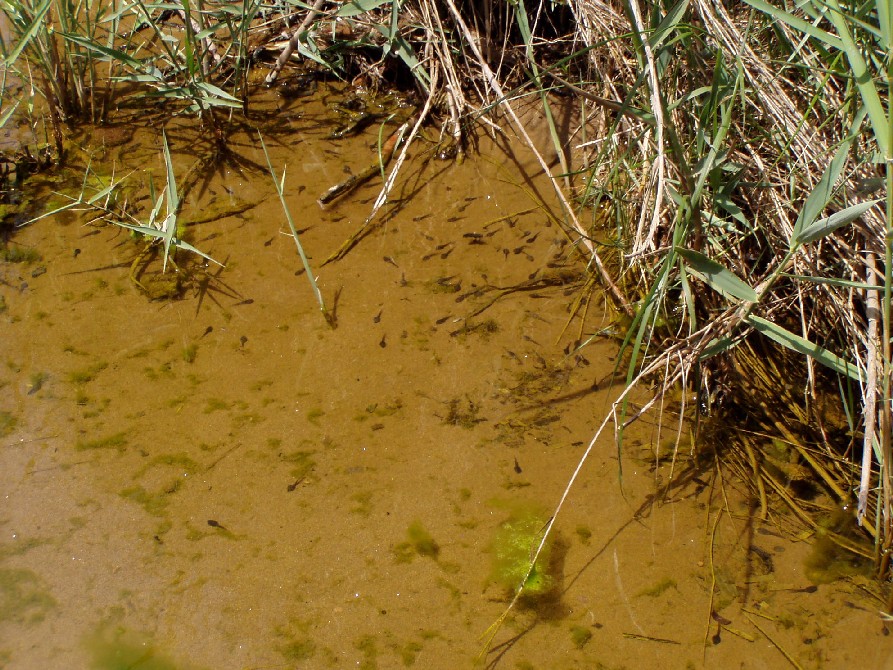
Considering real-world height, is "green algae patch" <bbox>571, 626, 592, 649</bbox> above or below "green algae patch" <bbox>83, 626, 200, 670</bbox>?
above

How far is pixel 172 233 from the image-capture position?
224cm

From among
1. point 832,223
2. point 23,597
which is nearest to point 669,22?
point 832,223

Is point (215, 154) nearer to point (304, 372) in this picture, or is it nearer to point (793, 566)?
point (304, 372)

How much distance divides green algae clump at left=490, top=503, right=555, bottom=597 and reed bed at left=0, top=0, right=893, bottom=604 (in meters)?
0.08

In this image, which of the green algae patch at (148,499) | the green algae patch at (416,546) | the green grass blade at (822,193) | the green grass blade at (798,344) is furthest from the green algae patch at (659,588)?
the green algae patch at (148,499)

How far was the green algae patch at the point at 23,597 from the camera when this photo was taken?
65.4 inches

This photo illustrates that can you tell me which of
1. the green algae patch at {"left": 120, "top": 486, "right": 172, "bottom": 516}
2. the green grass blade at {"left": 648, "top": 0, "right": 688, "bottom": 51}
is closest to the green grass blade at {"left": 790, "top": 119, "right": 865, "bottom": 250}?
the green grass blade at {"left": 648, "top": 0, "right": 688, "bottom": 51}

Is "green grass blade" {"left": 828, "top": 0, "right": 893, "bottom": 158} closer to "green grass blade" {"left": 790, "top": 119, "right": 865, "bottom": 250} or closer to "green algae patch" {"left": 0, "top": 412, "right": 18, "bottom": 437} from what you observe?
"green grass blade" {"left": 790, "top": 119, "right": 865, "bottom": 250}

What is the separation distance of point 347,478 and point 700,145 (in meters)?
1.17

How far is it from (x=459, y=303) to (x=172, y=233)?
87 centimetres

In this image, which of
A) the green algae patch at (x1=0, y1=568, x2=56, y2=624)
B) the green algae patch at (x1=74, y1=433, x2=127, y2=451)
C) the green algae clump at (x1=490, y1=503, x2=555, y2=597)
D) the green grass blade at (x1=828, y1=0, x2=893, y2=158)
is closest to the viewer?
the green grass blade at (x1=828, y1=0, x2=893, y2=158)

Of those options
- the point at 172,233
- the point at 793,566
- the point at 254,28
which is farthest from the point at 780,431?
the point at 254,28

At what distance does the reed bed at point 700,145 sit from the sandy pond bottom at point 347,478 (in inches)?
6.5

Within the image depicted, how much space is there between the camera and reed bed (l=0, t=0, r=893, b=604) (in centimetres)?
167
